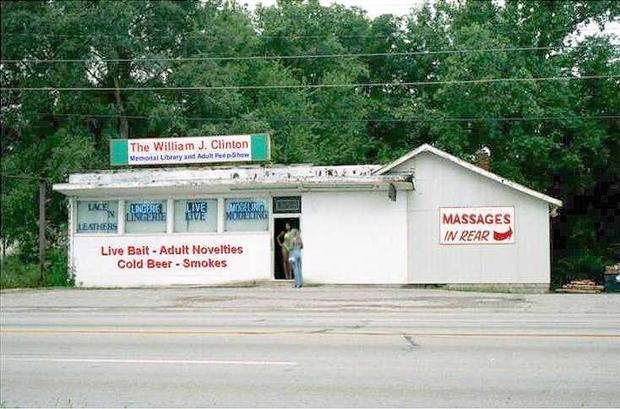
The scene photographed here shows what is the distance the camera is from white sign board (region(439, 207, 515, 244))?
2495cm

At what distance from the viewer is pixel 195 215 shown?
26703mm

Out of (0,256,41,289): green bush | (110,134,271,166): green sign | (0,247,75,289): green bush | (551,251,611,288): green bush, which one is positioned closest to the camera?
(110,134,271,166): green sign

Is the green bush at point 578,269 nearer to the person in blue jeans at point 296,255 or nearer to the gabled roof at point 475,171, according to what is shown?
the gabled roof at point 475,171

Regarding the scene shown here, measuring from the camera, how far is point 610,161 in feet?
126

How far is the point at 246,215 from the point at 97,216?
17.0ft

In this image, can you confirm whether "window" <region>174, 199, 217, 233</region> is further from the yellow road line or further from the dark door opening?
the yellow road line

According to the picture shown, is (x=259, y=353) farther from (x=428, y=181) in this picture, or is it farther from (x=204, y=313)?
(x=428, y=181)

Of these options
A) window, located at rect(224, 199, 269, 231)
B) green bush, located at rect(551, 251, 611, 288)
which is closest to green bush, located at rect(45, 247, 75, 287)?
window, located at rect(224, 199, 269, 231)

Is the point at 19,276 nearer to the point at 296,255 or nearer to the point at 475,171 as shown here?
the point at 296,255

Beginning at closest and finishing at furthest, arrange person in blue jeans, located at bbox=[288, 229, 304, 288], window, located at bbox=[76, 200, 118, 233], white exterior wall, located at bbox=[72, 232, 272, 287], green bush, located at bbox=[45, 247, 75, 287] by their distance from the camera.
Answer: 1. person in blue jeans, located at bbox=[288, 229, 304, 288]
2. white exterior wall, located at bbox=[72, 232, 272, 287]
3. window, located at bbox=[76, 200, 118, 233]
4. green bush, located at bbox=[45, 247, 75, 287]

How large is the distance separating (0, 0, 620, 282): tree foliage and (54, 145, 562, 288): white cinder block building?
278 inches

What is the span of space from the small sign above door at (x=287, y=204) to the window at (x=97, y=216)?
546 centimetres

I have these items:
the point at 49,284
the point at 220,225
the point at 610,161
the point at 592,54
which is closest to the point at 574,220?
the point at 610,161

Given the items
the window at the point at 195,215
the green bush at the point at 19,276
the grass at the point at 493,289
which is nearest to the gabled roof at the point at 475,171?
the grass at the point at 493,289
